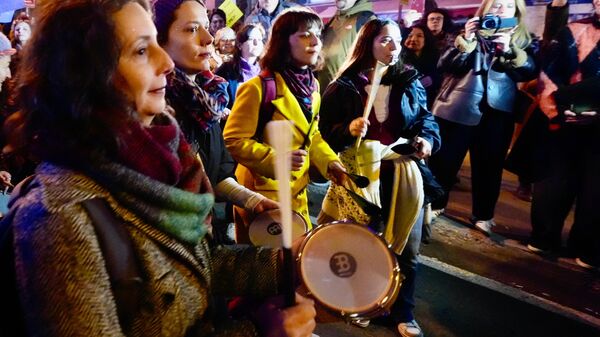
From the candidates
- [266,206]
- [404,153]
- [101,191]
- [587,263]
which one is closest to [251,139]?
[266,206]

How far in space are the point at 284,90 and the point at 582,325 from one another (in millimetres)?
2893

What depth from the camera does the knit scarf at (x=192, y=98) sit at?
7.19 ft

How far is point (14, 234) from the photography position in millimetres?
977

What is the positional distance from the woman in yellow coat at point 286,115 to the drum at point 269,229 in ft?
1.12

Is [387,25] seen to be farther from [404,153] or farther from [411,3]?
[411,3]

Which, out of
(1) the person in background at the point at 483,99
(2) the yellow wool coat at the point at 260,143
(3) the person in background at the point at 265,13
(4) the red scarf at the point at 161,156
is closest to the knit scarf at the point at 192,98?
(2) the yellow wool coat at the point at 260,143

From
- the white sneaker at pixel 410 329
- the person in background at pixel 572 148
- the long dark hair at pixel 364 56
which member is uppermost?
the long dark hair at pixel 364 56

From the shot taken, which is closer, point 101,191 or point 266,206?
point 101,191

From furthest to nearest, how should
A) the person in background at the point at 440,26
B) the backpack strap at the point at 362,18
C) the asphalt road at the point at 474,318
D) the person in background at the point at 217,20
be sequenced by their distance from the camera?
the person in background at the point at 217,20 → the backpack strap at the point at 362,18 → the person in background at the point at 440,26 → the asphalt road at the point at 474,318

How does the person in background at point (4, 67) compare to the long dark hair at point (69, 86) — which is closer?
the long dark hair at point (69, 86)

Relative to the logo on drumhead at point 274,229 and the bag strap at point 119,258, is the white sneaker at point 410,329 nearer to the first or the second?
the logo on drumhead at point 274,229

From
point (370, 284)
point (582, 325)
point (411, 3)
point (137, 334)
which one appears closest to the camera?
point (137, 334)

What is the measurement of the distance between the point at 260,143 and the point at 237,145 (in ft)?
0.48

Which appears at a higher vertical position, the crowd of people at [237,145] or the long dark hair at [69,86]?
the long dark hair at [69,86]
